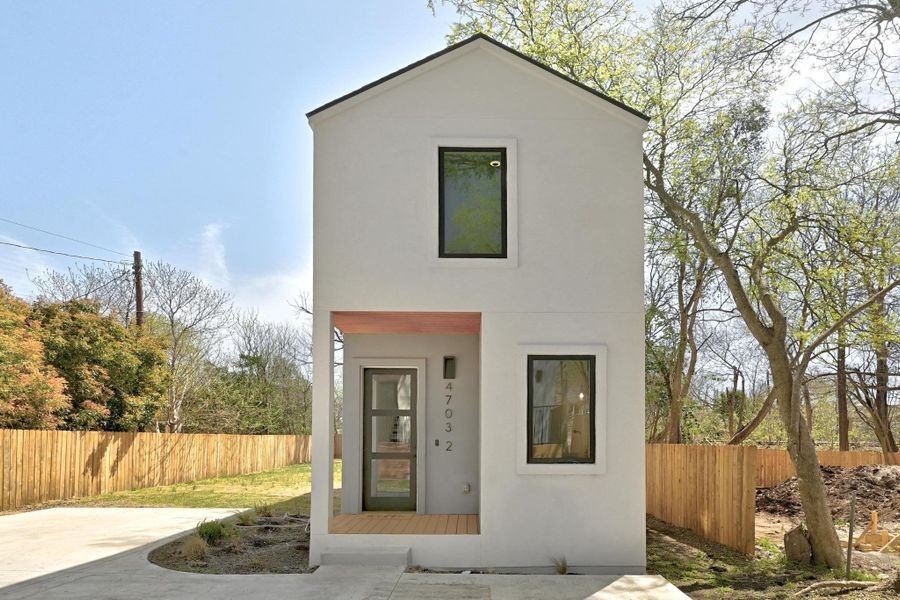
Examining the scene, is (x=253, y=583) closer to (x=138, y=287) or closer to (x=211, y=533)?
(x=211, y=533)

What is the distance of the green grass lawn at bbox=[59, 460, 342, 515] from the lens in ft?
50.6

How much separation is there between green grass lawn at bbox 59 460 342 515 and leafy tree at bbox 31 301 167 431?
188cm

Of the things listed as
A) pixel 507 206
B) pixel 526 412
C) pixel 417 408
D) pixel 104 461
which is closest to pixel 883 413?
pixel 417 408

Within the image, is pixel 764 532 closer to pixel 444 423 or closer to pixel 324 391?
pixel 444 423

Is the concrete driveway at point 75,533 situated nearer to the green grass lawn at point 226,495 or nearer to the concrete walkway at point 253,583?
the concrete walkway at point 253,583

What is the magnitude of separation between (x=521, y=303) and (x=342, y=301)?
2.05 meters

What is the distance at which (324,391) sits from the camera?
849cm

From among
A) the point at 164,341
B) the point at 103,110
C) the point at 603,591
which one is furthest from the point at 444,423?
the point at 103,110

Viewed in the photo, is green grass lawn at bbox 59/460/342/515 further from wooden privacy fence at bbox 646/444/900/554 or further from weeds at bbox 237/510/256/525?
wooden privacy fence at bbox 646/444/900/554

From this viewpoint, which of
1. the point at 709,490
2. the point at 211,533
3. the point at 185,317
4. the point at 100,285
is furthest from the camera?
the point at 100,285

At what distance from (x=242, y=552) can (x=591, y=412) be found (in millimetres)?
4675

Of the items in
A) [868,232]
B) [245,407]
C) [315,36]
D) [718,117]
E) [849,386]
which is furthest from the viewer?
[245,407]

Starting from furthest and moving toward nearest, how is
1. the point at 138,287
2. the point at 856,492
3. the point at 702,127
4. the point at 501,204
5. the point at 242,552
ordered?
1. the point at 138,287
2. the point at 856,492
3. the point at 702,127
4. the point at 242,552
5. the point at 501,204

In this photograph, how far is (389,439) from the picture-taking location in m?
10.9
